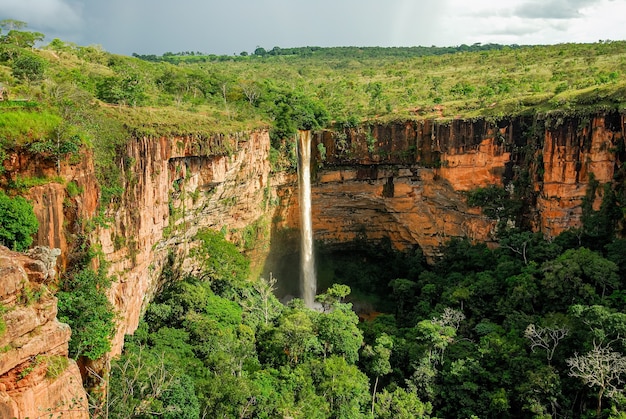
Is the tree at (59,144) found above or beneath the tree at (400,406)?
above

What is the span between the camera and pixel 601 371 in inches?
667

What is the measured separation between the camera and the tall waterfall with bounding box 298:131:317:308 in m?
30.5

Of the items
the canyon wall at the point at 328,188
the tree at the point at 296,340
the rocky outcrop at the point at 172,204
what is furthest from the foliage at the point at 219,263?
the tree at the point at 296,340

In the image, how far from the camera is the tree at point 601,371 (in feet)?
55.9

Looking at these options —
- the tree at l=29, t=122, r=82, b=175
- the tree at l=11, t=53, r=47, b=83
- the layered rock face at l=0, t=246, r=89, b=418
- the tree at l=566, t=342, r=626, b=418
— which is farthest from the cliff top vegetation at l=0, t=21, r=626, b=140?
the tree at l=566, t=342, r=626, b=418

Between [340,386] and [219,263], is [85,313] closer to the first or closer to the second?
[340,386]

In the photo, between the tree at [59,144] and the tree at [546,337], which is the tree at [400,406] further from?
the tree at [59,144]

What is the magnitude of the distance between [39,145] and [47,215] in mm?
1729

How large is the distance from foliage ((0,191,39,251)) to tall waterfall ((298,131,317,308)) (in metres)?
19.0

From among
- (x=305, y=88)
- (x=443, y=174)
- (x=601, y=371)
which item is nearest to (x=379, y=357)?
(x=601, y=371)

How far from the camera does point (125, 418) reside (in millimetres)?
13109

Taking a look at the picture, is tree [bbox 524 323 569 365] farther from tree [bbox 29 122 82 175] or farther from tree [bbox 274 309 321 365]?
tree [bbox 29 122 82 175]

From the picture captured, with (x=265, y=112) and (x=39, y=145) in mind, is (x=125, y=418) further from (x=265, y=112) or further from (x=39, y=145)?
(x=265, y=112)

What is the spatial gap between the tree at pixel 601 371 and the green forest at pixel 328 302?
0.26ft
